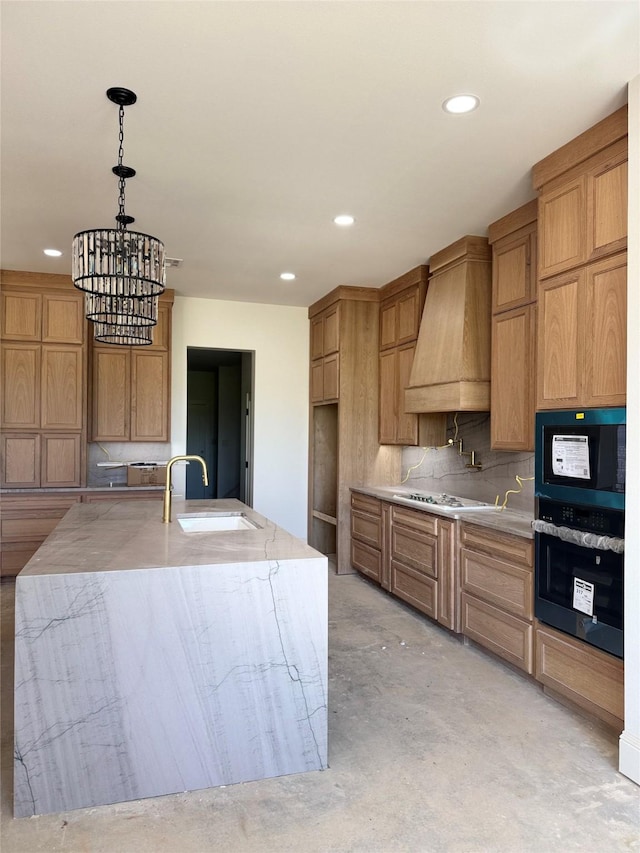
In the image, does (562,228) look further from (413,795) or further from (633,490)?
(413,795)

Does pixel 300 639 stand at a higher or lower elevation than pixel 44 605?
lower

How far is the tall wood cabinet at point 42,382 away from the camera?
502cm

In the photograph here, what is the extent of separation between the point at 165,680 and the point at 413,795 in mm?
1031

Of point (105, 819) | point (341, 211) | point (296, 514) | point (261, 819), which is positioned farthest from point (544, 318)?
point (296, 514)

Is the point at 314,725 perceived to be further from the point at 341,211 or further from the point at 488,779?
the point at 341,211

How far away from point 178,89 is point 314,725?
265 cm

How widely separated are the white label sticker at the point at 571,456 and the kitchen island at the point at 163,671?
1.28 meters

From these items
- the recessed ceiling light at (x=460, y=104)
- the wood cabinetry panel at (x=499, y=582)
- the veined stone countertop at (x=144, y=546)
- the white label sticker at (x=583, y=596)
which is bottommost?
the wood cabinetry panel at (x=499, y=582)

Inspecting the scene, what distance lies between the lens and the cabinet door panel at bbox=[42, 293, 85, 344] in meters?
5.11

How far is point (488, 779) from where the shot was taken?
224 centimetres

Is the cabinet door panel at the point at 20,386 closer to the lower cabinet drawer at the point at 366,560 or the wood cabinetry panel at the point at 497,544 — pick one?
the lower cabinet drawer at the point at 366,560

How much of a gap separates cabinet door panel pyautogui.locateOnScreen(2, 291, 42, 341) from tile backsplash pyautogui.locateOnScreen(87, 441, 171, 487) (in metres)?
1.16

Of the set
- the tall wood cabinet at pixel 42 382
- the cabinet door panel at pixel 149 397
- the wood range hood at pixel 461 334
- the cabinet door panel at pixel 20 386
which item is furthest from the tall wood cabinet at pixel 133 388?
the wood range hood at pixel 461 334

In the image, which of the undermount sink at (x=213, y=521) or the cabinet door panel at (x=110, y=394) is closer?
the undermount sink at (x=213, y=521)
